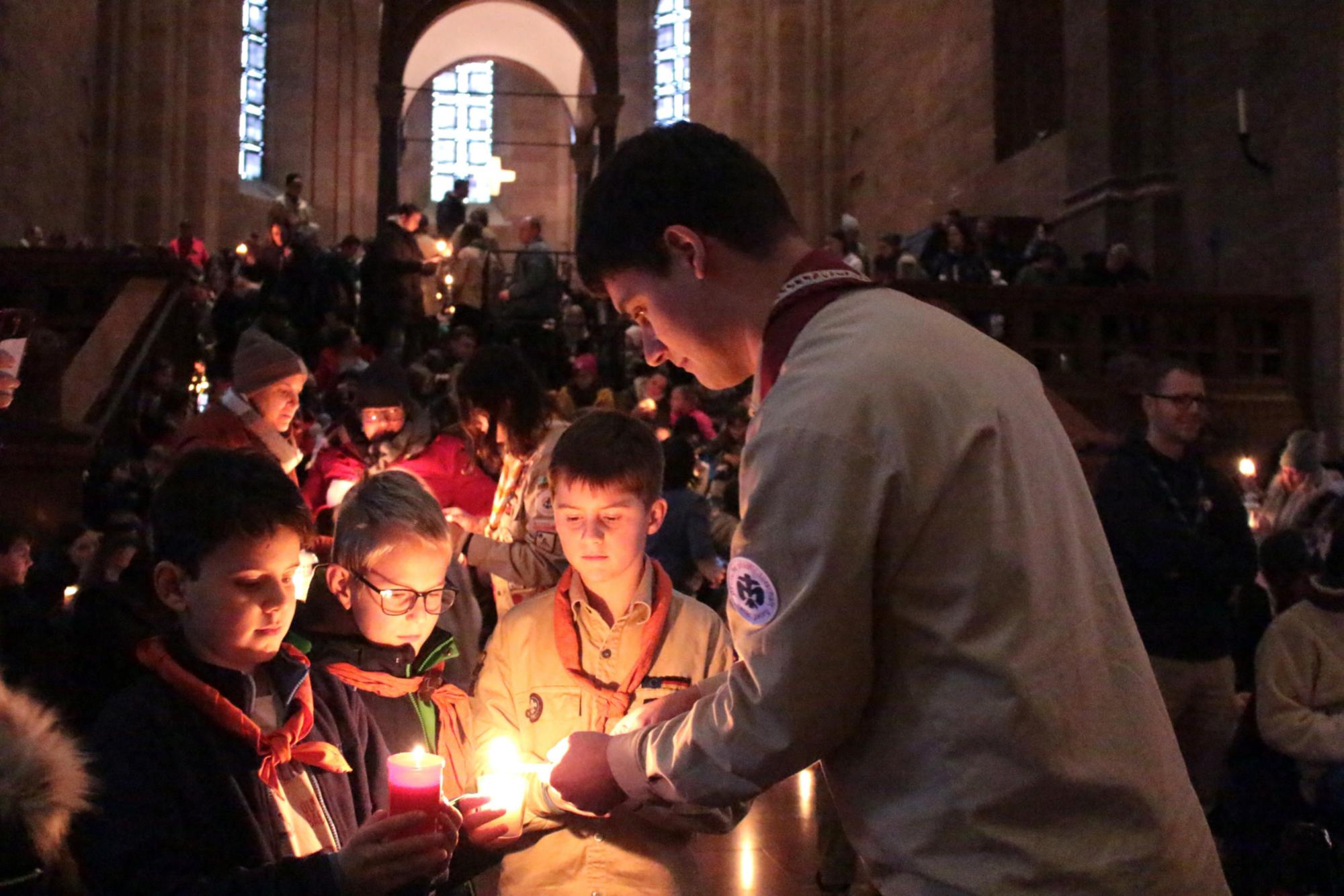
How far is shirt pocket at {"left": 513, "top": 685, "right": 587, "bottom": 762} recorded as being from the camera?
116 inches

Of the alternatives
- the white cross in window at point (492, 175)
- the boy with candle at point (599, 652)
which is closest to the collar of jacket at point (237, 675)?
the boy with candle at point (599, 652)

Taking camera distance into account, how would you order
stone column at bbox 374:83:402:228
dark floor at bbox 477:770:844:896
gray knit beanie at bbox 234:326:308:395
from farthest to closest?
stone column at bbox 374:83:402:228 < dark floor at bbox 477:770:844:896 < gray knit beanie at bbox 234:326:308:395

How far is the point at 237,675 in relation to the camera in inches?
86.3

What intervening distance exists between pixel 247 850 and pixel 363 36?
108ft

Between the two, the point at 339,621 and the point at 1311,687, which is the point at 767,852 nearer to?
the point at 1311,687

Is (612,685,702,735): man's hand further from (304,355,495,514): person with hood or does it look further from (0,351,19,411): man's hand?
(304,355,495,514): person with hood

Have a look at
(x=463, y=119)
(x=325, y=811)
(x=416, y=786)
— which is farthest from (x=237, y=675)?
(x=463, y=119)

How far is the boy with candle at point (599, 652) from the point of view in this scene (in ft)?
9.50

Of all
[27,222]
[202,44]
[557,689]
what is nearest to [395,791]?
[557,689]

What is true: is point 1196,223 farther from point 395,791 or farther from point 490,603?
point 395,791

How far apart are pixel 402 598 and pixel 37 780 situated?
1.06 meters

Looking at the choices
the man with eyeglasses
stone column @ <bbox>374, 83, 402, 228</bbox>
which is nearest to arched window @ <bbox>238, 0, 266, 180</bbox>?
stone column @ <bbox>374, 83, 402, 228</bbox>

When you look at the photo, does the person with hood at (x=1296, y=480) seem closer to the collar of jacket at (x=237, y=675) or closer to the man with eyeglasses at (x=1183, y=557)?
the man with eyeglasses at (x=1183, y=557)

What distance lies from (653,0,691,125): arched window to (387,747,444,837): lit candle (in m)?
33.0
